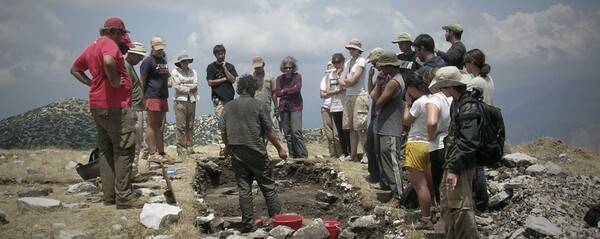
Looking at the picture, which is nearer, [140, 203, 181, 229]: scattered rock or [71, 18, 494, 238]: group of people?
[71, 18, 494, 238]: group of people

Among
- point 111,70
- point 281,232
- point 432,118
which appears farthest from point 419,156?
point 111,70

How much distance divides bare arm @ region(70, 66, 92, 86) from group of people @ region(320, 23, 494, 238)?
3.85 metres

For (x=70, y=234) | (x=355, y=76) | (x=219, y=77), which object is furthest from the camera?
(x=219, y=77)

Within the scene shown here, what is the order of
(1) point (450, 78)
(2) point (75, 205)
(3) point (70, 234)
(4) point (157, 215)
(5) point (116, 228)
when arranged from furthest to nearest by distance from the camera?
1. (2) point (75, 205)
2. (4) point (157, 215)
3. (5) point (116, 228)
4. (3) point (70, 234)
5. (1) point (450, 78)

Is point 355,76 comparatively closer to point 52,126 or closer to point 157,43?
point 157,43

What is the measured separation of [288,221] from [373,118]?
2.45 meters

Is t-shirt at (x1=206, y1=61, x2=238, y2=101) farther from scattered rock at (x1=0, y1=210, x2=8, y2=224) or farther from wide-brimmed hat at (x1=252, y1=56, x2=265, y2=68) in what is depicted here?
scattered rock at (x1=0, y1=210, x2=8, y2=224)

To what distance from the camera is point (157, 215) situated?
6215 mm

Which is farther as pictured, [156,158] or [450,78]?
[156,158]

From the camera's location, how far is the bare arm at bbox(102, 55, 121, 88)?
634 centimetres

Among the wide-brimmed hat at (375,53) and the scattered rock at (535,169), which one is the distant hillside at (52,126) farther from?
the scattered rock at (535,169)

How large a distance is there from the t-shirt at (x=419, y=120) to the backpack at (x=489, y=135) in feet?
3.66

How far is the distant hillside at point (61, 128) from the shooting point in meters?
22.8

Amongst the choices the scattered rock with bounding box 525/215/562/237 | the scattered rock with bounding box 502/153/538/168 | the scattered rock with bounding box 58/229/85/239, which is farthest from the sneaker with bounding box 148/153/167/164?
the scattered rock with bounding box 525/215/562/237
